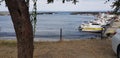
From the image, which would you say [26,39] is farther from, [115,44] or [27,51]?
[115,44]

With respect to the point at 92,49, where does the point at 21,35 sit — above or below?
above

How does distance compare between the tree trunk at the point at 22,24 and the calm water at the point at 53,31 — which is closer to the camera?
the tree trunk at the point at 22,24

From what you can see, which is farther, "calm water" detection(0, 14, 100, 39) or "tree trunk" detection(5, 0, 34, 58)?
"calm water" detection(0, 14, 100, 39)

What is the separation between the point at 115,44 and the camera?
12.4 metres

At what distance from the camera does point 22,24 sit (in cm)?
706

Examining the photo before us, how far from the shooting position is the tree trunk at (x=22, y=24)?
274 inches

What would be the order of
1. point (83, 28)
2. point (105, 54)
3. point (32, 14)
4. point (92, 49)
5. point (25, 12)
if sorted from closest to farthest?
point (25, 12)
point (32, 14)
point (105, 54)
point (92, 49)
point (83, 28)

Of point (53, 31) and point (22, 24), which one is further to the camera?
point (53, 31)

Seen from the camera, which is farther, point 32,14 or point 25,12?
point 32,14

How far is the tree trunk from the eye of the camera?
274 inches

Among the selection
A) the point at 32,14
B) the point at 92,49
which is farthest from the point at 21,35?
the point at 92,49

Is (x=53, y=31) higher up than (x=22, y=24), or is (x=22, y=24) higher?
(x=22, y=24)

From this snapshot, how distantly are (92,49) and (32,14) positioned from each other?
26.3 ft

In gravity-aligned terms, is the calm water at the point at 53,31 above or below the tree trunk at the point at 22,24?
below
